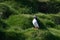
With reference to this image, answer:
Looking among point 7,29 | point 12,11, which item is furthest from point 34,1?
point 7,29

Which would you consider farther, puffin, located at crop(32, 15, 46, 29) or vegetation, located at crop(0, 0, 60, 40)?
puffin, located at crop(32, 15, 46, 29)

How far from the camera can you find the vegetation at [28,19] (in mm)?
18312

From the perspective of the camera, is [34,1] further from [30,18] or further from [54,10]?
[30,18]

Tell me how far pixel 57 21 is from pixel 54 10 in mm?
2807

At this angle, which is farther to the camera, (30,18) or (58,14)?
(58,14)

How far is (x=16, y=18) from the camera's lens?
21.8m

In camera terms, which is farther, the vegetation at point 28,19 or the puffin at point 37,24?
the puffin at point 37,24

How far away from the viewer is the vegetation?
18.3 metres

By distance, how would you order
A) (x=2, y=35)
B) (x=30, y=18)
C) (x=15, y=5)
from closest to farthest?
1. (x=2, y=35)
2. (x=30, y=18)
3. (x=15, y=5)

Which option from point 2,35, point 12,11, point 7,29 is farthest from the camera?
point 12,11

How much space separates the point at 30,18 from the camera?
21.3 m

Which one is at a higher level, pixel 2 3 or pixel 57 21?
pixel 2 3

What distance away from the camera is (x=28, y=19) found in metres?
21.2

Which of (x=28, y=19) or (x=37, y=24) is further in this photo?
(x=28, y=19)
